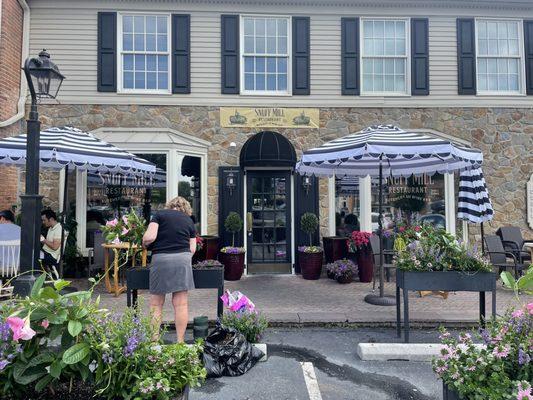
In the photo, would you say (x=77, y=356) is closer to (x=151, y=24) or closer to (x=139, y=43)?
(x=139, y=43)

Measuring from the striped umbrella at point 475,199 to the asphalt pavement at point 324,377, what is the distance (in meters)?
4.05

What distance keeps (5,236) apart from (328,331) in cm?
516

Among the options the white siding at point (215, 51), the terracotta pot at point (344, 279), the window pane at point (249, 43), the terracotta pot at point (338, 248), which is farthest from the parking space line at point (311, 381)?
the window pane at point (249, 43)

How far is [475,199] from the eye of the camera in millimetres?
8031

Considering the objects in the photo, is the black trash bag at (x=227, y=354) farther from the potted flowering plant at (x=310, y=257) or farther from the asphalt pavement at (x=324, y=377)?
the potted flowering plant at (x=310, y=257)


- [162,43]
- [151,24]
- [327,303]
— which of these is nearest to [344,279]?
[327,303]

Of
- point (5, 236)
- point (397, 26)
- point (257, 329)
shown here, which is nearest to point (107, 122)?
point (5, 236)

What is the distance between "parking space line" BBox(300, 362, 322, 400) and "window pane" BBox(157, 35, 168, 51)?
7.67 m

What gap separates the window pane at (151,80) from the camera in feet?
29.6

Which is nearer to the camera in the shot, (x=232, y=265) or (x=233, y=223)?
(x=232, y=265)

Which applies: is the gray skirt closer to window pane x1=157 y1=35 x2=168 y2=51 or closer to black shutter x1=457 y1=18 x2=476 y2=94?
window pane x1=157 y1=35 x2=168 y2=51

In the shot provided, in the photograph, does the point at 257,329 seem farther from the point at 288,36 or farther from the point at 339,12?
the point at 339,12

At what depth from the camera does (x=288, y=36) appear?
9.18m

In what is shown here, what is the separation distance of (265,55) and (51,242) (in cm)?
607
